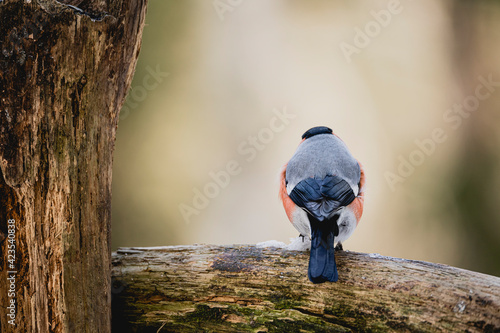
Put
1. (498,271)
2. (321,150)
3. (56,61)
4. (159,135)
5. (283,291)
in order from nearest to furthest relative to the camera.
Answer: (56,61) → (283,291) → (321,150) → (498,271) → (159,135)

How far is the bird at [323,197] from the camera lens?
6.29 ft

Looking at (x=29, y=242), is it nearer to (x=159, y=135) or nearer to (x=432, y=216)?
(x=159, y=135)

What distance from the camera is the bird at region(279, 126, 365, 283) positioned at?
192 cm

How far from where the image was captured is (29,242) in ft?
5.70

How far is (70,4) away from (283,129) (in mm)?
3244

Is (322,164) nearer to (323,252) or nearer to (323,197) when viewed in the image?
(323,197)

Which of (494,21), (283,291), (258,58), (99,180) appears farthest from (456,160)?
(99,180)
